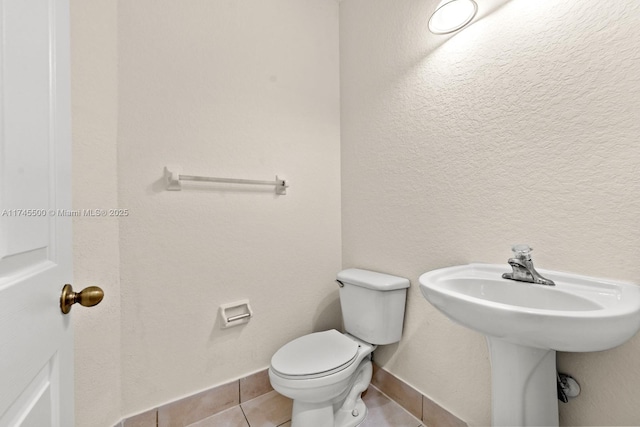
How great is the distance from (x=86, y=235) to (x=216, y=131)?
27.9 inches

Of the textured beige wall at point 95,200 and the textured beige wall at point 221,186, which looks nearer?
the textured beige wall at point 95,200

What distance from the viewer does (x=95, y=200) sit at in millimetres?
1019

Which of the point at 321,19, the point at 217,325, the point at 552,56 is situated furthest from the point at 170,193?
the point at 552,56

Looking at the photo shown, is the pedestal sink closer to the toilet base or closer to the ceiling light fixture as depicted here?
the toilet base

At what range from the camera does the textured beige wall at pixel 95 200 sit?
38.4 inches

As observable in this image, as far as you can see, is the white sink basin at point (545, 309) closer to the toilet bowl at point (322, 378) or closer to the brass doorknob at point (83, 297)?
the toilet bowl at point (322, 378)

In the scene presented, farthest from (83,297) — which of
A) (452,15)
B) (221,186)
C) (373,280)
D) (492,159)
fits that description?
(452,15)

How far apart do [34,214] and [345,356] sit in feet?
3.82

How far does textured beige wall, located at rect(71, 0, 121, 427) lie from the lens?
976mm

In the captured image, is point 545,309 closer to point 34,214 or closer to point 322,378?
point 322,378

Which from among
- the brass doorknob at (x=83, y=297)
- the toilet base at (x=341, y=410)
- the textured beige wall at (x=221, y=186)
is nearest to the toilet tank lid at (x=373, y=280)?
the textured beige wall at (x=221, y=186)

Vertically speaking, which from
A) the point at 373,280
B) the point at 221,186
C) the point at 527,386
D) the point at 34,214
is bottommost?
the point at 527,386

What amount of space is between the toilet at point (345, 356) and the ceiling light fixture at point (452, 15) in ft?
3.79

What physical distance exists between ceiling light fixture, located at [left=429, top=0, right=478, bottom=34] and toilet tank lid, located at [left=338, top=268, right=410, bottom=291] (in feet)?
3.78
